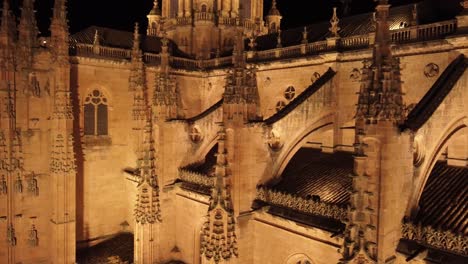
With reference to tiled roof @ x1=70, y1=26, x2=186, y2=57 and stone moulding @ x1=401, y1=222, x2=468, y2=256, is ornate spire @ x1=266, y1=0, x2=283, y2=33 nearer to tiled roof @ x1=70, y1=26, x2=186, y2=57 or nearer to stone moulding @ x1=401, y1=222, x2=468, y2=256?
tiled roof @ x1=70, y1=26, x2=186, y2=57

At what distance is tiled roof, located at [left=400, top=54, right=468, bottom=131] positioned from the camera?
32.3 feet

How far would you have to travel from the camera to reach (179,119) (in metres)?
16.8

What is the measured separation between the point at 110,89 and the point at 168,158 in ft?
20.5

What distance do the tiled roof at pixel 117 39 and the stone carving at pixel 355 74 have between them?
13212 mm

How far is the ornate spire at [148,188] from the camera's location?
52.4 feet

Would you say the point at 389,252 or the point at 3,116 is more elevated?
the point at 3,116

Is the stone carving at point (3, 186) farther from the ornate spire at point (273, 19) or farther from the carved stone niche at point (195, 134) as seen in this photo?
the ornate spire at point (273, 19)

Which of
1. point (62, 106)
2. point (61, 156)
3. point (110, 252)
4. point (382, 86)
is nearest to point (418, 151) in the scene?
point (382, 86)

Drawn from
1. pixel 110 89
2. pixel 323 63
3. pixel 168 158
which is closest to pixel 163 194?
pixel 168 158

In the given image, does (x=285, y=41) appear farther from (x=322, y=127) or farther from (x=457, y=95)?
(x=457, y=95)

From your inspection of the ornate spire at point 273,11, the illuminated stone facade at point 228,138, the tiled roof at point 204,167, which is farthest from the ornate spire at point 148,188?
the ornate spire at point 273,11

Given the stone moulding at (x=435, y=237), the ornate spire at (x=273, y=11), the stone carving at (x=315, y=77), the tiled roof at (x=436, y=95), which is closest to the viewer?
the stone moulding at (x=435, y=237)

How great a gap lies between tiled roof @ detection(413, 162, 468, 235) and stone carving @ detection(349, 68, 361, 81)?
5.05 m

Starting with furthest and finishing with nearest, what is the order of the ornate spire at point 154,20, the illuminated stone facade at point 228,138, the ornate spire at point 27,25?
the ornate spire at point 154,20 < the ornate spire at point 27,25 < the illuminated stone facade at point 228,138
